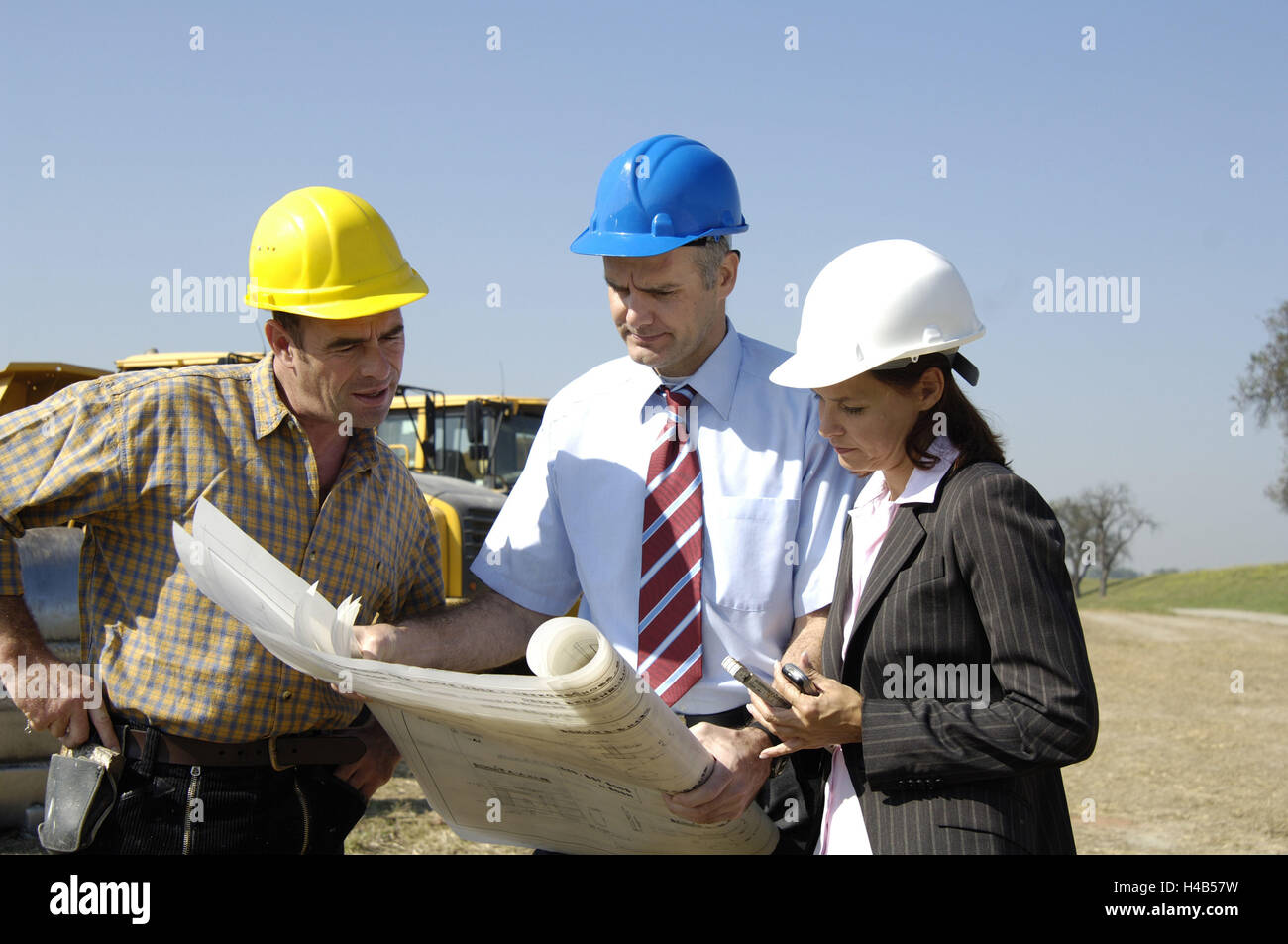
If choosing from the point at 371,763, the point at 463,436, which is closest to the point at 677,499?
the point at 371,763

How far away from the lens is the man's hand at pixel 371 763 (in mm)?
2510

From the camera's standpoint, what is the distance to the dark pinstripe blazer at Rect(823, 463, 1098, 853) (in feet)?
5.60

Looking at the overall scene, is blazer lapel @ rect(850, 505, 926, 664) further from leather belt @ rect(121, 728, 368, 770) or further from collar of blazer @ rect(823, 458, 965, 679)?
leather belt @ rect(121, 728, 368, 770)

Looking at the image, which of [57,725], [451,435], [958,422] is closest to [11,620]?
[57,725]

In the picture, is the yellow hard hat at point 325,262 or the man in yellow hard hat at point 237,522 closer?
the man in yellow hard hat at point 237,522

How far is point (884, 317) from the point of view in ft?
6.48

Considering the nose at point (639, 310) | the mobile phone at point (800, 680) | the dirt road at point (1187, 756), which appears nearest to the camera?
the mobile phone at point (800, 680)

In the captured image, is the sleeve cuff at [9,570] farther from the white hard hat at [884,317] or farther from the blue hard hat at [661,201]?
the white hard hat at [884,317]

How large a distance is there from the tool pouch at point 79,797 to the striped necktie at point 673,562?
108cm

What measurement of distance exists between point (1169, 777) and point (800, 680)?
24.6ft

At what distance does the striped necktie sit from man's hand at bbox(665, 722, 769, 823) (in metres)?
0.22

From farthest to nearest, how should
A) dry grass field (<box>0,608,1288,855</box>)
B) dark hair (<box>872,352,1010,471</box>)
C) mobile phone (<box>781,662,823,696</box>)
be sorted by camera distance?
1. dry grass field (<box>0,608,1288,855</box>)
2. dark hair (<box>872,352,1010,471</box>)
3. mobile phone (<box>781,662,823,696</box>)

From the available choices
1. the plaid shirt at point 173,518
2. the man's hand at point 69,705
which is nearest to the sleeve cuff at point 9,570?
the plaid shirt at point 173,518

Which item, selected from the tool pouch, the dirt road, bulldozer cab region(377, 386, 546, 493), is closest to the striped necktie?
the tool pouch
